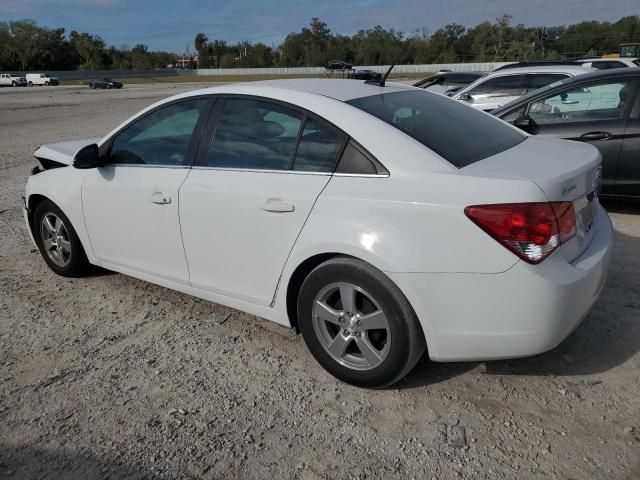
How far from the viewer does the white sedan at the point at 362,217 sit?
98.4 inches

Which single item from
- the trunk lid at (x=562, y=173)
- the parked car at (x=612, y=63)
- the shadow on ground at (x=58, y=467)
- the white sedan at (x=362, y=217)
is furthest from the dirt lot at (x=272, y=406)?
the parked car at (x=612, y=63)

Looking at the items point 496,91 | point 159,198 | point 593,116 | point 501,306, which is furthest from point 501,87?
point 501,306

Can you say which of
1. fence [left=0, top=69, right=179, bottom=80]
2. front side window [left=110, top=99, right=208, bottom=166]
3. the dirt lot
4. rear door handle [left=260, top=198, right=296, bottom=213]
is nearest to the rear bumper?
the dirt lot

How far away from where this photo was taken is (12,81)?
217 feet

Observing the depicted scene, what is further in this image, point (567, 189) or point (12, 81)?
point (12, 81)

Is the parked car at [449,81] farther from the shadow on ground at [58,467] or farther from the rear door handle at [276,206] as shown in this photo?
the shadow on ground at [58,467]

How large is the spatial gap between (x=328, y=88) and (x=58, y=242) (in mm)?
2724

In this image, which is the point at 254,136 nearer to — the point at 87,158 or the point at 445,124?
the point at 445,124

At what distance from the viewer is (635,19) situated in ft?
247

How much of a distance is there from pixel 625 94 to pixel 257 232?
14.9 ft

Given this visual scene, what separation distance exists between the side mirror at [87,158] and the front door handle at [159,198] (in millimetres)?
654

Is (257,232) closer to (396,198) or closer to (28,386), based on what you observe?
(396,198)

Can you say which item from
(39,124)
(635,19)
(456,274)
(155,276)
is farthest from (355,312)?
(635,19)

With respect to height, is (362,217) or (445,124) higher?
(445,124)
